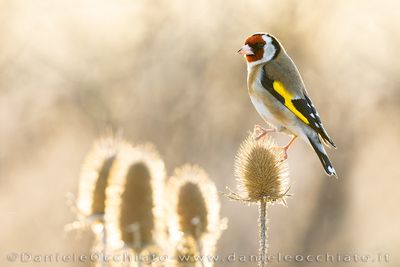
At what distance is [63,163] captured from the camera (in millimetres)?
16422

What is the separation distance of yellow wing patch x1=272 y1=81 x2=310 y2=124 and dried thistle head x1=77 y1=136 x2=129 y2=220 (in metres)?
1.95

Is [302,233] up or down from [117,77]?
down

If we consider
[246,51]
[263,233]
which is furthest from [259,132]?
[263,233]

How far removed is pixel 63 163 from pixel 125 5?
169 inches

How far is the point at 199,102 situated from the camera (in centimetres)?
1675

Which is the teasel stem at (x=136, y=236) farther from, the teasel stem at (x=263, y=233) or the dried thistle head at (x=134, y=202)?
the teasel stem at (x=263, y=233)

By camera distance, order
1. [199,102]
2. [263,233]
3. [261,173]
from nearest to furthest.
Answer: [263,233] → [261,173] → [199,102]

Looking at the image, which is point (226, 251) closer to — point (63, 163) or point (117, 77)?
point (63, 163)

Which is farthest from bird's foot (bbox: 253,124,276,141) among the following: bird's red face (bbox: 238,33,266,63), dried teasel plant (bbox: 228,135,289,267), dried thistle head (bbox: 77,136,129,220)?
bird's red face (bbox: 238,33,266,63)

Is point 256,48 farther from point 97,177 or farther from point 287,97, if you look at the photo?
point 97,177

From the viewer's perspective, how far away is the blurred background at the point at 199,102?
1515 centimetres

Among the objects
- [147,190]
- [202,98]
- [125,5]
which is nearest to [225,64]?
[202,98]

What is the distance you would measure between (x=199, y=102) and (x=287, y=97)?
9.08 m

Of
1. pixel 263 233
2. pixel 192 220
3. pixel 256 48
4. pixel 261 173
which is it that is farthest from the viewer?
pixel 256 48
